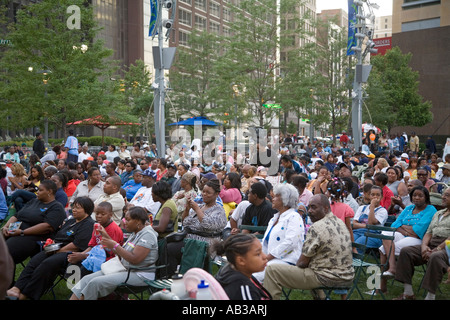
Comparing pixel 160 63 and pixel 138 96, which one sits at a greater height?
pixel 138 96

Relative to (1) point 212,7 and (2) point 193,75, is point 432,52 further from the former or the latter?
(1) point 212,7

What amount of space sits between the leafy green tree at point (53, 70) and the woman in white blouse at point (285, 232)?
2216 centimetres

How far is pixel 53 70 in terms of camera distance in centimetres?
2730

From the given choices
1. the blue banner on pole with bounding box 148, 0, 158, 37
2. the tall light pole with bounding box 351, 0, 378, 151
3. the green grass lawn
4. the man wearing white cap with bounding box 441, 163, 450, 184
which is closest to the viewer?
the green grass lawn

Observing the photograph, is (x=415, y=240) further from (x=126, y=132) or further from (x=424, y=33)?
(x=424, y=33)

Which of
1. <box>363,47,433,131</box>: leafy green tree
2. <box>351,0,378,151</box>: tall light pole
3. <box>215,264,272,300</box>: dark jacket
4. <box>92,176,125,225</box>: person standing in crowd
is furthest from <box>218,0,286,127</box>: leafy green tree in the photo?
<box>215,264,272,300</box>: dark jacket

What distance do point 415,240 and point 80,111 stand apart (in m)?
22.4

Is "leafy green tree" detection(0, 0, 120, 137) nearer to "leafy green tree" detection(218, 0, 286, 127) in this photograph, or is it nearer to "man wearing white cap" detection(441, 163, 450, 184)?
"leafy green tree" detection(218, 0, 286, 127)

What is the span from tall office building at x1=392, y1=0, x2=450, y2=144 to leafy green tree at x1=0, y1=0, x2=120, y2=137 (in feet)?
109

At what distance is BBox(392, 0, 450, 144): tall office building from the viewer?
4825 cm

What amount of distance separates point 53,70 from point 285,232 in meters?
24.3

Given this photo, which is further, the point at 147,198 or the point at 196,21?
the point at 196,21

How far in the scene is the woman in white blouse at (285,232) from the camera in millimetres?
5730

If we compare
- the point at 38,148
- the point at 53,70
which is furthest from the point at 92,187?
the point at 53,70
